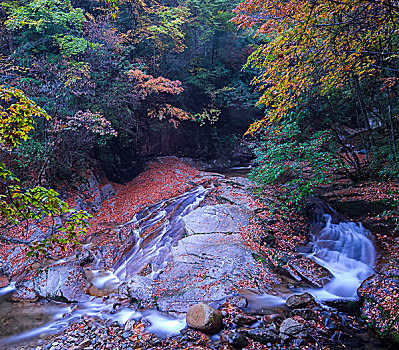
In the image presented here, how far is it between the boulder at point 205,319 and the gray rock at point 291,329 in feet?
3.29

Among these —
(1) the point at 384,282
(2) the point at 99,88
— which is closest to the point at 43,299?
(1) the point at 384,282

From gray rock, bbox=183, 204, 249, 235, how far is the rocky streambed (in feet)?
0.10

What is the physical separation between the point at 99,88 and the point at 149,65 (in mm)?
4145

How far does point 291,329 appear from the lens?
3.80 m

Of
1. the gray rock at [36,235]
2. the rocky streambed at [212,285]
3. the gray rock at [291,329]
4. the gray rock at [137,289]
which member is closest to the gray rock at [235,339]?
the rocky streambed at [212,285]

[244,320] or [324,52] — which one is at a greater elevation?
[324,52]

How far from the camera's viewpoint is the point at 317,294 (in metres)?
4.87

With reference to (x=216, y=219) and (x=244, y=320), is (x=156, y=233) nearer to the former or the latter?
(x=216, y=219)

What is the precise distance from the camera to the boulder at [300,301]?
14.3ft

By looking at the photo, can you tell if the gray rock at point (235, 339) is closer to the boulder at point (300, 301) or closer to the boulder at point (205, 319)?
the boulder at point (205, 319)

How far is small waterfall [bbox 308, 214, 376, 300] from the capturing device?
5.07 metres

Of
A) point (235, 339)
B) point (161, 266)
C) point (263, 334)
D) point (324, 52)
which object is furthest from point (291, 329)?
point (324, 52)

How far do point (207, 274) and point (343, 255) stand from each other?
12.0 ft

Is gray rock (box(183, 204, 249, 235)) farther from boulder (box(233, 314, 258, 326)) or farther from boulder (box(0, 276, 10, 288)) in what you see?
boulder (box(0, 276, 10, 288))
